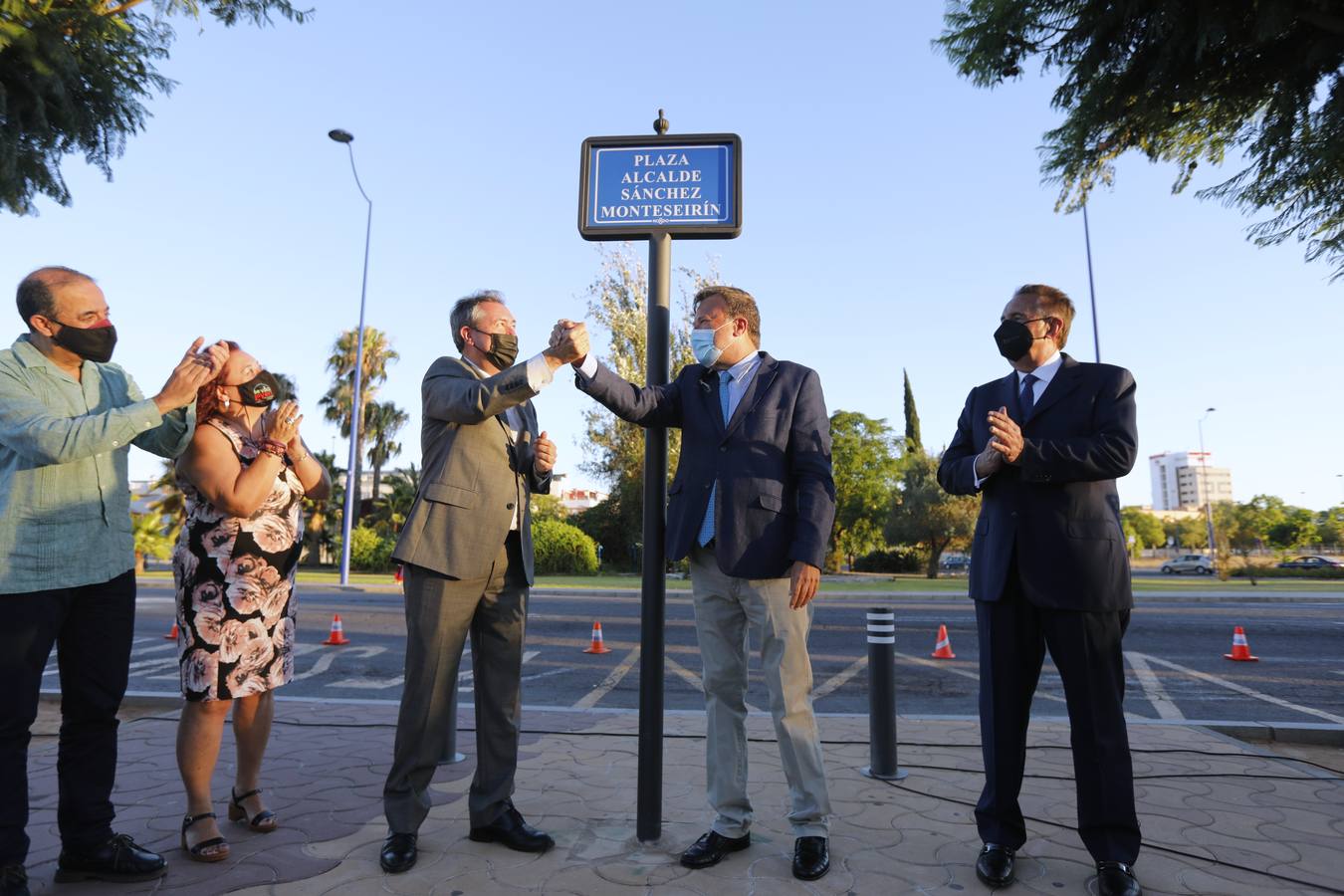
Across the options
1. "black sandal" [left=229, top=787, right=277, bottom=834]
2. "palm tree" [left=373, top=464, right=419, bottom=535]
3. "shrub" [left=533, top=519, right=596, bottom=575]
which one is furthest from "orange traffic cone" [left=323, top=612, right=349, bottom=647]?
"palm tree" [left=373, top=464, right=419, bottom=535]

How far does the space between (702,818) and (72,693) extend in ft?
8.10

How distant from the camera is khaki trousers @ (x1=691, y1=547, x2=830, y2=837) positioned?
2955mm

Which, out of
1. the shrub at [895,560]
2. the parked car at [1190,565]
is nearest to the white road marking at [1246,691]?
the shrub at [895,560]

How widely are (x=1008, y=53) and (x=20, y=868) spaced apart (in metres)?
6.76

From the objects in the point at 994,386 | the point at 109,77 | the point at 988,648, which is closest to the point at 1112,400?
→ the point at 994,386

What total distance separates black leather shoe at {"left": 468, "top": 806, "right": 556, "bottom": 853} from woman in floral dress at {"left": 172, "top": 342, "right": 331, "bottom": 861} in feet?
2.97

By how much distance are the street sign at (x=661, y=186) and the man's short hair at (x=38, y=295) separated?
2.00 m

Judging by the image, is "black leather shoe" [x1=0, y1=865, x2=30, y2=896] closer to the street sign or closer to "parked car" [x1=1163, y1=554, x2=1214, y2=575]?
the street sign

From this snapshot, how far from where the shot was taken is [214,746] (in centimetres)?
309

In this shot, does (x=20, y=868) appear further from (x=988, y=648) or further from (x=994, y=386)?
(x=994, y=386)

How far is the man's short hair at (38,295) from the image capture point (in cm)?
278

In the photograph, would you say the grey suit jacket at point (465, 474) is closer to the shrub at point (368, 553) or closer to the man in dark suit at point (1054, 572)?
the man in dark suit at point (1054, 572)

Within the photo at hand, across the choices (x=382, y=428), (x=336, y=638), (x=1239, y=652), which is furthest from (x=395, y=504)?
(x=1239, y=652)

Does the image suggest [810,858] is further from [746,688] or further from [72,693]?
[72,693]
